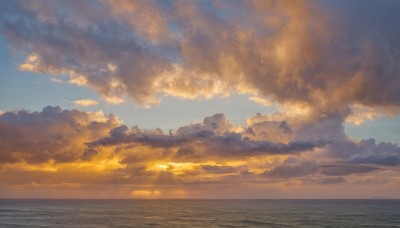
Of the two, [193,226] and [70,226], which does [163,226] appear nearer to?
[193,226]

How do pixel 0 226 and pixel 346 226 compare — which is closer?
pixel 0 226

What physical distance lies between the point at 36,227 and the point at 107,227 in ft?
56.6

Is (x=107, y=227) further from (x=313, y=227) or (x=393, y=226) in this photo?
(x=393, y=226)

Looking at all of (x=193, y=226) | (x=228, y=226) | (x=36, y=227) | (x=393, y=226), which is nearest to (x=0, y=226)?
(x=36, y=227)

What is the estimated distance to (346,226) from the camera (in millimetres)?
109312

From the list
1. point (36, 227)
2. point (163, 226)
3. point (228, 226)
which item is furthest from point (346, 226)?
point (36, 227)

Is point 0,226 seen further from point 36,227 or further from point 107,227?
point 107,227

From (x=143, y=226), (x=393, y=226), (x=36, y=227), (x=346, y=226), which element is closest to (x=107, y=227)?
(x=143, y=226)

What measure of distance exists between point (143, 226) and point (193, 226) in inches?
514

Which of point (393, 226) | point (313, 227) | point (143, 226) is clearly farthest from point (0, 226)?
point (393, 226)

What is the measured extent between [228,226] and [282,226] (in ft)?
47.2

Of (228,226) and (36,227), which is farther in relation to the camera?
(228,226)

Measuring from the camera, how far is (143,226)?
4195 inches

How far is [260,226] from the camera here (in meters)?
107
